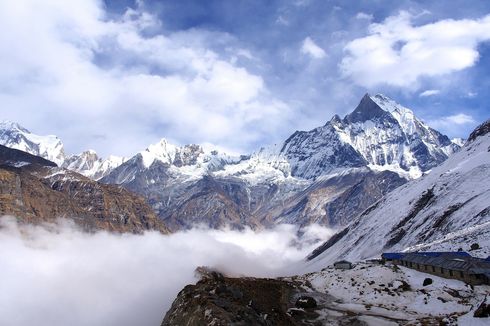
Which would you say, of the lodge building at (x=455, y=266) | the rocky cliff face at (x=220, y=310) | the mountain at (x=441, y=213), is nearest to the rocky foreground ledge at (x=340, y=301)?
the rocky cliff face at (x=220, y=310)

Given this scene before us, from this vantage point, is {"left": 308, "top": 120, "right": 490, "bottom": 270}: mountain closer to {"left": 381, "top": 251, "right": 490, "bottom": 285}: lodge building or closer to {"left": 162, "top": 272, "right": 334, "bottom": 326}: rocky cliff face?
{"left": 381, "top": 251, "right": 490, "bottom": 285}: lodge building

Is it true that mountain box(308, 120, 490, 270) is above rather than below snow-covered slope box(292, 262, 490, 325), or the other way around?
above

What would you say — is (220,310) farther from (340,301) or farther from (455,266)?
(455,266)

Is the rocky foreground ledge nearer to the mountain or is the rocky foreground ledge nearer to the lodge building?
the lodge building

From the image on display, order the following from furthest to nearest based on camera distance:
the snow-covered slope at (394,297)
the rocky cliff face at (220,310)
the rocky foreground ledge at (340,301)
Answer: the snow-covered slope at (394,297) → the rocky foreground ledge at (340,301) → the rocky cliff face at (220,310)

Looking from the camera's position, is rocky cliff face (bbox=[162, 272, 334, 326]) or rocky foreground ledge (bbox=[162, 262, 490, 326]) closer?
rocky cliff face (bbox=[162, 272, 334, 326])

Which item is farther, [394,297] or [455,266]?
[455,266]

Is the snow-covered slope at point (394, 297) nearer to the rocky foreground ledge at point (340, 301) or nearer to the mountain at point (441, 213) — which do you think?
the rocky foreground ledge at point (340, 301)

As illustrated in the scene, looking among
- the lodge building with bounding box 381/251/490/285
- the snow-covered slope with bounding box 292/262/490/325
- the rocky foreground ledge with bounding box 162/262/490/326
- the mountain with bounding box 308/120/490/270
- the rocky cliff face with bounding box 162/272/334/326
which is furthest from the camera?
the mountain with bounding box 308/120/490/270

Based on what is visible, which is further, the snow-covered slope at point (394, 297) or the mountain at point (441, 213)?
the mountain at point (441, 213)

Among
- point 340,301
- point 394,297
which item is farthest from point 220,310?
point 394,297

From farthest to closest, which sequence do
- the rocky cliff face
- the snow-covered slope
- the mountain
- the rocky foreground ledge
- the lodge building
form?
the mountain
the lodge building
the snow-covered slope
the rocky foreground ledge
the rocky cliff face

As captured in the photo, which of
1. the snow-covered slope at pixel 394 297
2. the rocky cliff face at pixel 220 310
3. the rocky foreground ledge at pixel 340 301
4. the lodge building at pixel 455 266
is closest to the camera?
the rocky cliff face at pixel 220 310

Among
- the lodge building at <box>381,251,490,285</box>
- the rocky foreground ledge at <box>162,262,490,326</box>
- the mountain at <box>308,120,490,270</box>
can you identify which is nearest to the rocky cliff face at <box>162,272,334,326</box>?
the rocky foreground ledge at <box>162,262,490,326</box>
